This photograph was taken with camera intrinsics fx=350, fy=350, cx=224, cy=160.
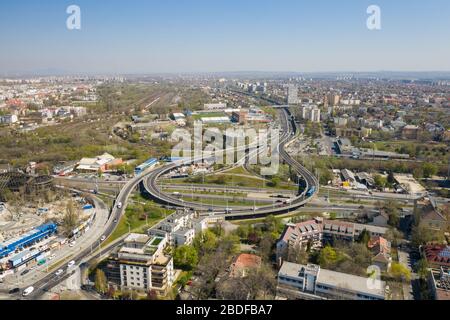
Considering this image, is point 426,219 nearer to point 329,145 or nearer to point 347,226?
point 347,226

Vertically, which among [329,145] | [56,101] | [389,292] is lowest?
[389,292]

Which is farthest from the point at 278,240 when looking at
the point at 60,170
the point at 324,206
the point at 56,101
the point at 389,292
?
the point at 56,101

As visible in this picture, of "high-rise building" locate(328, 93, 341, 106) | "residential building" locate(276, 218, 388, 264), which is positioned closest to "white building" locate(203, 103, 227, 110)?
"high-rise building" locate(328, 93, 341, 106)

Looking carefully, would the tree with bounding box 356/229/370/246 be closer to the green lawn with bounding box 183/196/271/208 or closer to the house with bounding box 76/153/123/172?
the green lawn with bounding box 183/196/271/208

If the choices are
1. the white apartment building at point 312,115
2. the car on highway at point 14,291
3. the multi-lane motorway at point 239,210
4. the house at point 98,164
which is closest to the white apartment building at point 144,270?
the car on highway at point 14,291

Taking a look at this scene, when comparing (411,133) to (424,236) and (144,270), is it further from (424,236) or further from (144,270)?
(144,270)

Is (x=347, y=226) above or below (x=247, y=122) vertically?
below
